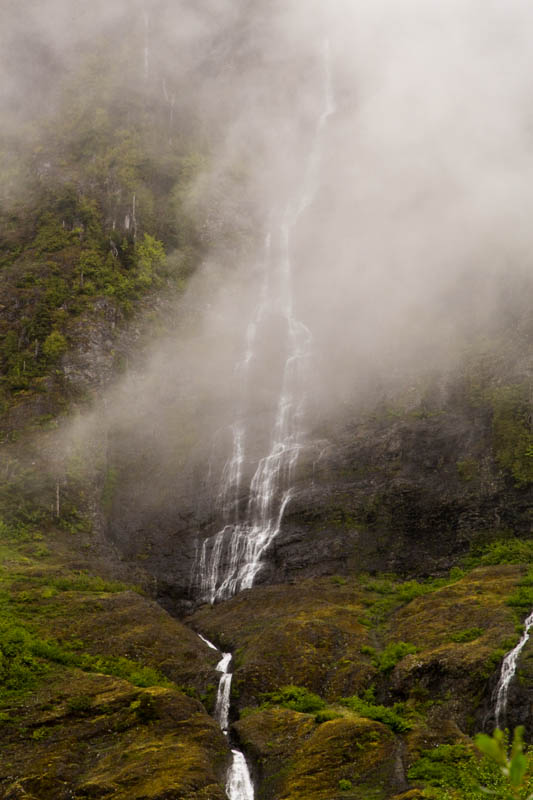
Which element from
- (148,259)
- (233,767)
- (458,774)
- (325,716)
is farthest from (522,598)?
(148,259)

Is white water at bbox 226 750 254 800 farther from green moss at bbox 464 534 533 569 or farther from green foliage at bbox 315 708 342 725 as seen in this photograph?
green moss at bbox 464 534 533 569

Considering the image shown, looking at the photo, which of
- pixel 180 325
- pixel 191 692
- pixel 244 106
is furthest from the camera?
pixel 244 106

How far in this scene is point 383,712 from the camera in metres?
19.6

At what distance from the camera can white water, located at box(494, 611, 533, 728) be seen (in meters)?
18.6

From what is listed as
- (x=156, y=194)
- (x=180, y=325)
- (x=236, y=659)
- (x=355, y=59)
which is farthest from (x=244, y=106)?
(x=236, y=659)

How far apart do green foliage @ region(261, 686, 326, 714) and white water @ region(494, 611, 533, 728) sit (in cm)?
571

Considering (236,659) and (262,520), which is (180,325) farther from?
(236,659)

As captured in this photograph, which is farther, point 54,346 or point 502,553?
point 54,346

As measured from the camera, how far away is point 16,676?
20109 mm

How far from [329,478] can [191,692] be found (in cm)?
1729

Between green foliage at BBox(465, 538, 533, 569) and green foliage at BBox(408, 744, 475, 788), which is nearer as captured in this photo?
green foliage at BBox(408, 744, 475, 788)

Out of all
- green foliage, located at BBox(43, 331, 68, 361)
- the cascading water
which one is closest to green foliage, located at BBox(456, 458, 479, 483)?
the cascading water

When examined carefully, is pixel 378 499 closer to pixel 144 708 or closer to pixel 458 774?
pixel 144 708

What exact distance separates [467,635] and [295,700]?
6713 mm
